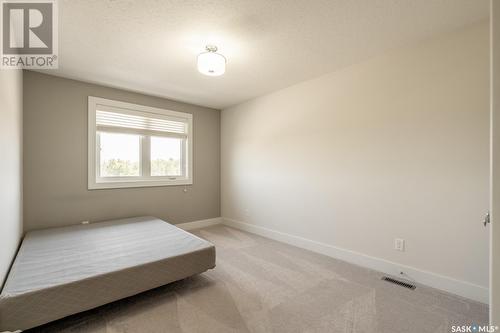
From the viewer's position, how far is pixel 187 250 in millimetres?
2254

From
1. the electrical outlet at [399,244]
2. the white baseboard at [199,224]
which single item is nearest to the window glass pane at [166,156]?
the white baseboard at [199,224]

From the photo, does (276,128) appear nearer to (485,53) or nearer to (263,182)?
(263,182)

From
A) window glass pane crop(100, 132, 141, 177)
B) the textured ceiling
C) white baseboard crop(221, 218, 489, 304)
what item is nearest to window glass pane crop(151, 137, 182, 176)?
window glass pane crop(100, 132, 141, 177)

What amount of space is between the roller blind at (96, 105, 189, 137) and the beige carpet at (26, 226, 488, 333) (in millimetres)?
2571

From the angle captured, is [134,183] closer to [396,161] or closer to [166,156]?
[166,156]

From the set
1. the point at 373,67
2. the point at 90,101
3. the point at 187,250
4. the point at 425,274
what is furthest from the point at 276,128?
the point at 90,101

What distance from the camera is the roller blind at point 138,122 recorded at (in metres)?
3.43

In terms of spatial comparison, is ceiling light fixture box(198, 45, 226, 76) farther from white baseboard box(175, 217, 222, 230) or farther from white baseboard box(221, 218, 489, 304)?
white baseboard box(175, 217, 222, 230)

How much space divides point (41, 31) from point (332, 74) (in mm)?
3181

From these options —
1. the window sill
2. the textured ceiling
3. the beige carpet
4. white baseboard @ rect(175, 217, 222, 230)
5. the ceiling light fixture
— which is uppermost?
the textured ceiling

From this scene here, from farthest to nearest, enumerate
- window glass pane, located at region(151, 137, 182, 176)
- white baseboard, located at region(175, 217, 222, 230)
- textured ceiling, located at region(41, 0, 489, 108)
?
white baseboard, located at region(175, 217, 222, 230), window glass pane, located at region(151, 137, 182, 176), textured ceiling, located at region(41, 0, 489, 108)

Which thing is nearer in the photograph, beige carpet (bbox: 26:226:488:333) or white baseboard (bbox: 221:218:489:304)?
beige carpet (bbox: 26:226:488:333)

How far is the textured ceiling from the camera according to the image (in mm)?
1773

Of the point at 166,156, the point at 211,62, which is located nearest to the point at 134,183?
the point at 166,156
